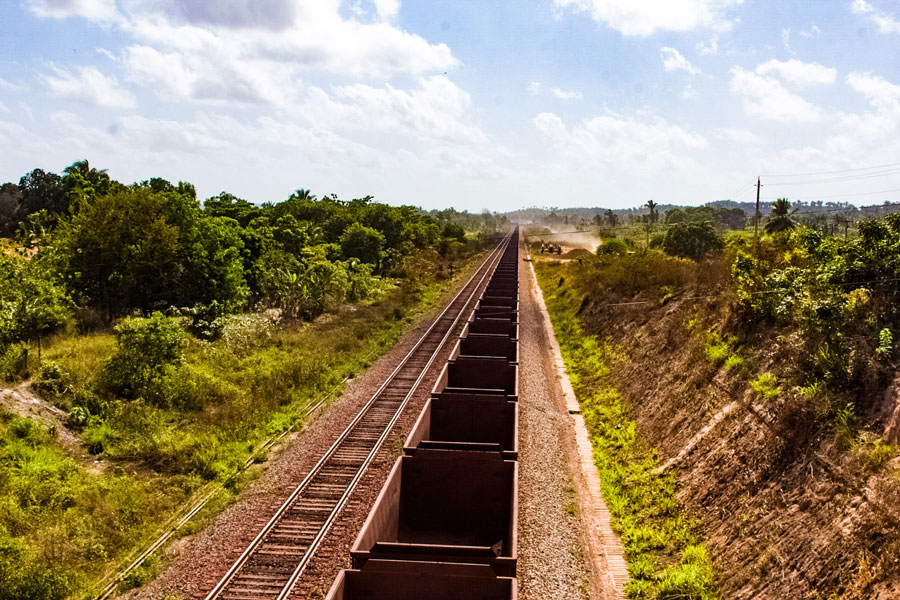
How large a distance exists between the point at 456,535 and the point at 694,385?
26.9ft

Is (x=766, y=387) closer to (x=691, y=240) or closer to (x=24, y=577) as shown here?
(x=24, y=577)

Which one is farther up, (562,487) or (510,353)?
(510,353)

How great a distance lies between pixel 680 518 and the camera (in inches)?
473

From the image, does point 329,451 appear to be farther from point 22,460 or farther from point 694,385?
point 694,385

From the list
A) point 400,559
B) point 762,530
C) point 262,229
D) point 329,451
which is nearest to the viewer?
point 400,559

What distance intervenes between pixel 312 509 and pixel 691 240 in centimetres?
4965

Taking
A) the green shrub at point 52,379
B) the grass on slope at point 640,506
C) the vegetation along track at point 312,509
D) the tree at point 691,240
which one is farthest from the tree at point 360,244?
the green shrub at point 52,379

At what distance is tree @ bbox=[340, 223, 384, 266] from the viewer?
4831 cm

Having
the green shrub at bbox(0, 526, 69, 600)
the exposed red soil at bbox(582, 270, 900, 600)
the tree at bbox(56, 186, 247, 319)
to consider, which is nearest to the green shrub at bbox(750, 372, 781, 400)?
the exposed red soil at bbox(582, 270, 900, 600)

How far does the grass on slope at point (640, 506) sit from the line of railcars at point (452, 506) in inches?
101

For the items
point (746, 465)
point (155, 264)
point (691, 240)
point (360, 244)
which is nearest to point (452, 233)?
point (691, 240)

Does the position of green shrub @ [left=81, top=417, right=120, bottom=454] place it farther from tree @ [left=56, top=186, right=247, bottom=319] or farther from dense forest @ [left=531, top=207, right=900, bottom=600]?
dense forest @ [left=531, top=207, right=900, bottom=600]

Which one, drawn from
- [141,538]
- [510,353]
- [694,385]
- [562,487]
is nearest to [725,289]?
[694,385]

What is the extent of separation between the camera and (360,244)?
159 ft
